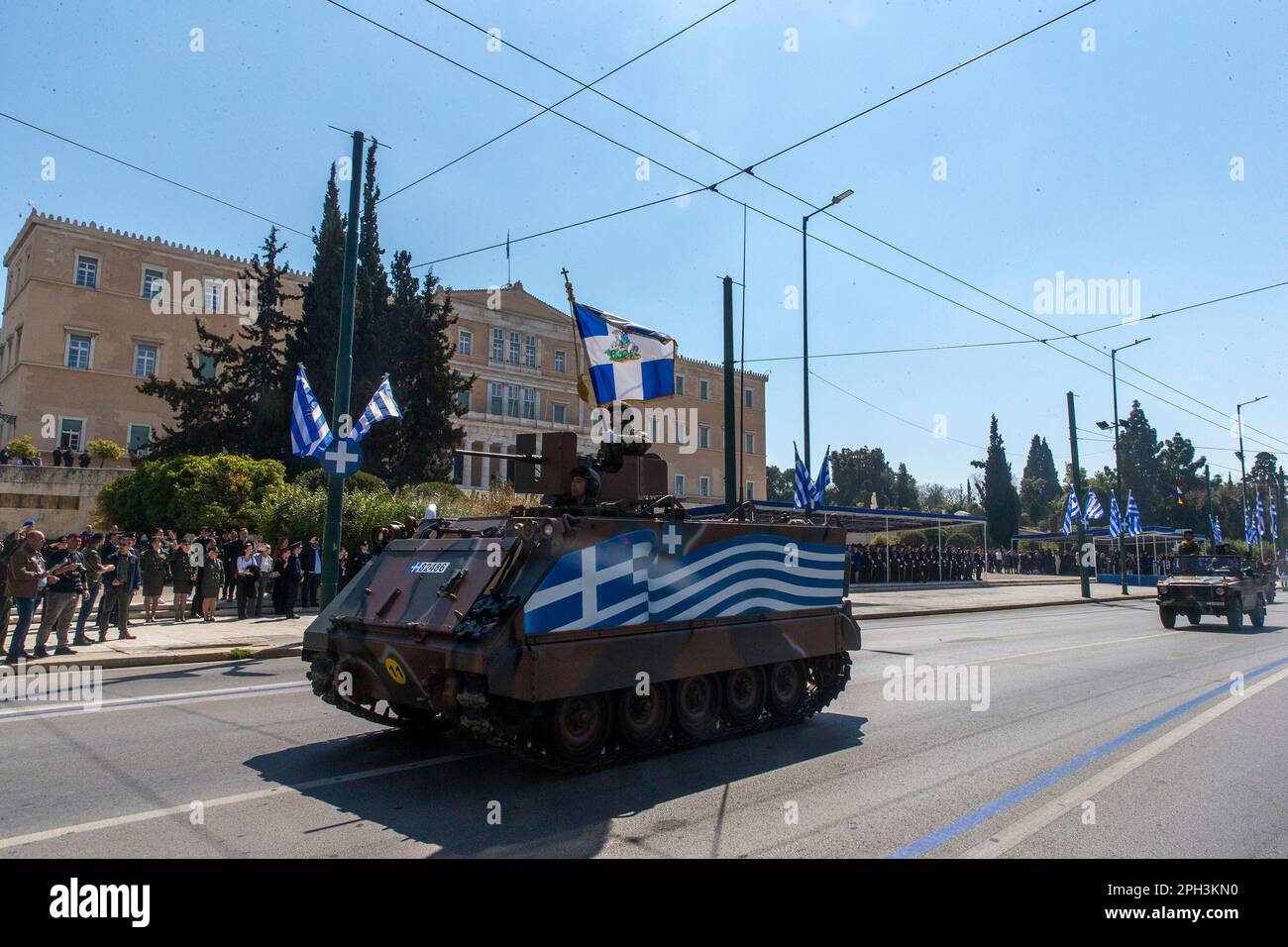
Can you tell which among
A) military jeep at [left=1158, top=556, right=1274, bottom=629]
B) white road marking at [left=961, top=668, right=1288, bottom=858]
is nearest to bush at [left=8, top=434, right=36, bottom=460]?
white road marking at [left=961, top=668, right=1288, bottom=858]

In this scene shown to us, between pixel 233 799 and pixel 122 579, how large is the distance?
981 centimetres

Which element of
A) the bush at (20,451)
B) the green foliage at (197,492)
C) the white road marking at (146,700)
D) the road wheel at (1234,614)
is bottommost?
the road wheel at (1234,614)

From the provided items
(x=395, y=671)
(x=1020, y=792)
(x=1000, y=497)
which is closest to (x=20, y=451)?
(x=395, y=671)

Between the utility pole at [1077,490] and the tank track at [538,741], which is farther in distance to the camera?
the utility pole at [1077,490]

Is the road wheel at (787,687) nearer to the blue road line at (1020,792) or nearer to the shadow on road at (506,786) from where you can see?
the shadow on road at (506,786)

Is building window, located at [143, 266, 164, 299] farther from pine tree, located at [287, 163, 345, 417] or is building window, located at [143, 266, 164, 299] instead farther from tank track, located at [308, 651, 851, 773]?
tank track, located at [308, 651, 851, 773]

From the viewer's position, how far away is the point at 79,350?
4562cm

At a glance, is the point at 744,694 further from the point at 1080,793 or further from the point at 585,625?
the point at 1080,793

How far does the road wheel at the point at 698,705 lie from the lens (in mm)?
7297

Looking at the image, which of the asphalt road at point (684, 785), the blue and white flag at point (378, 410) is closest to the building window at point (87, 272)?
the blue and white flag at point (378, 410)

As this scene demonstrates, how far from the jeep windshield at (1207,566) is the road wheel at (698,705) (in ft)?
61.3

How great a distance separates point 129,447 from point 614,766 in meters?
47.7
